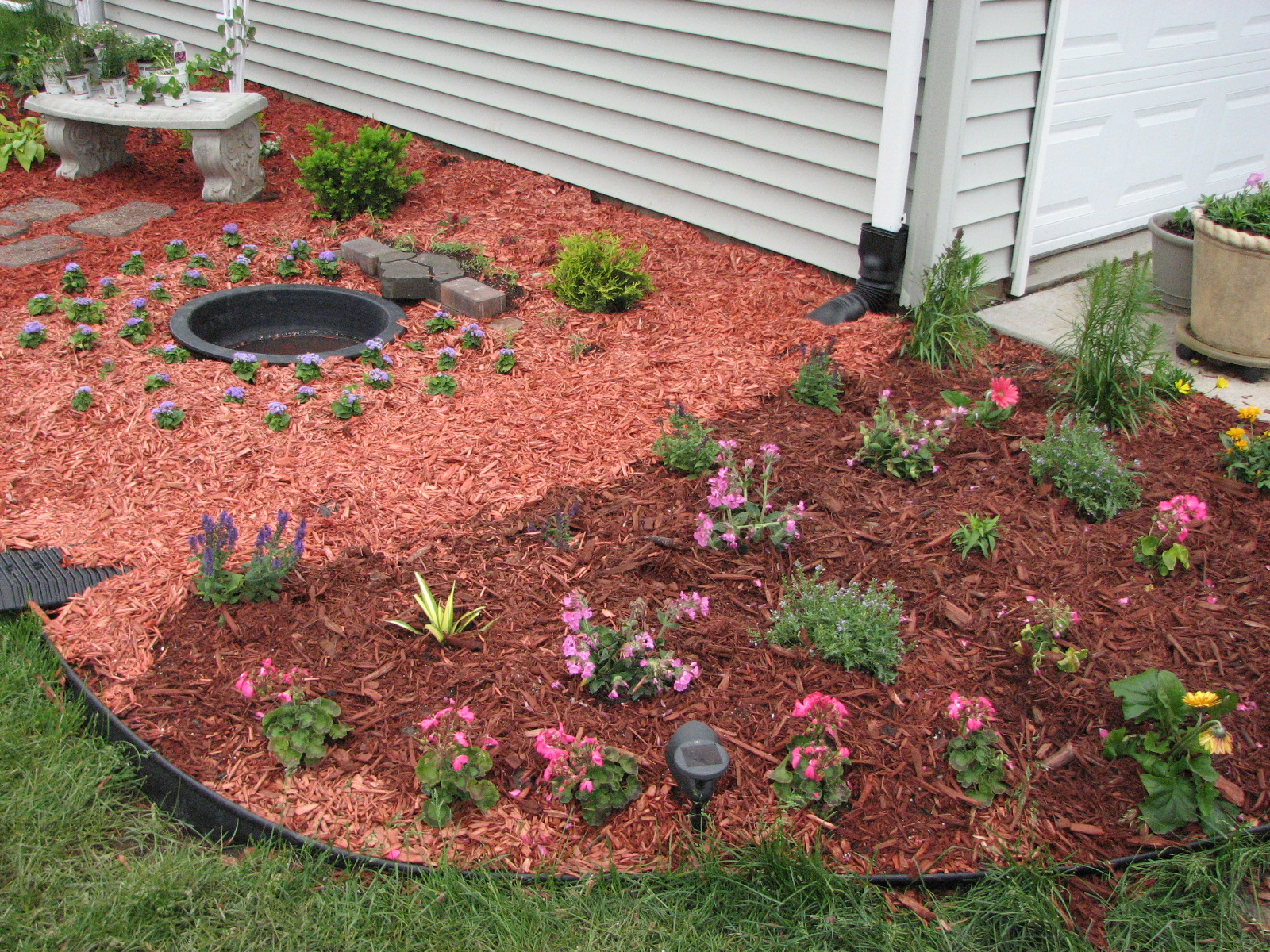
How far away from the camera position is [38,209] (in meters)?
6.16

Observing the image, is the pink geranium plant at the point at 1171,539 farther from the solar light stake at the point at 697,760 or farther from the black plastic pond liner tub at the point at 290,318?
the black plastic pond liner tub at the point at 290,318

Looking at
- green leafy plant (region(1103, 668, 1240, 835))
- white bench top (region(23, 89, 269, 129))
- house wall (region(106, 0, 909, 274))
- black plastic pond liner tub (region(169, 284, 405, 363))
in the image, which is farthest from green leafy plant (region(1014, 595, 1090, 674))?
white bench top (region(23, 89, 269, 129))

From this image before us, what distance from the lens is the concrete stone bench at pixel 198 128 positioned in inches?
238

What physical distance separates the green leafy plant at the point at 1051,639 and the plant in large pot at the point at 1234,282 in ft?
6.65

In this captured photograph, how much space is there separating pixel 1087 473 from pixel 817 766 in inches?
61.4

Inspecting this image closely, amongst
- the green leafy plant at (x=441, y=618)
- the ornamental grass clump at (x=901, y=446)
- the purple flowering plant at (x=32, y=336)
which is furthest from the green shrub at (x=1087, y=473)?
the purple flowering plant at (x=32, y=336)

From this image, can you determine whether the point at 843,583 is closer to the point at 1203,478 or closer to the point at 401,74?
the point at 1203,478

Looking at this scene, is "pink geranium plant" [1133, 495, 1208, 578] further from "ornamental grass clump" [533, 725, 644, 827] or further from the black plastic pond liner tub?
the black plastic pond liner tub

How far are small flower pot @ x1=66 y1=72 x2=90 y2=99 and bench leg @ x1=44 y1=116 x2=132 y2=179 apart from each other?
0.16m

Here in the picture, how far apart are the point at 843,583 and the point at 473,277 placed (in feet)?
9.22

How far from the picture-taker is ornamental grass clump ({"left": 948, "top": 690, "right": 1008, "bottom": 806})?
240 centimetres

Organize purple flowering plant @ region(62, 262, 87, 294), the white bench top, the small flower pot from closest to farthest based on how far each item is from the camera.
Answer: purple flowering plant @ region(62, 262, 87, 294) → the white bench top → the small flower pot

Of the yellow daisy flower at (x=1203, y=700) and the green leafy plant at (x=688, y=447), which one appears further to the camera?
the green leafy plant at (x=688, y=447)

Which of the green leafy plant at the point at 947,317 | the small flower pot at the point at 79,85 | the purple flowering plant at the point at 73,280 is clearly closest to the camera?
the green leafy plant at the point at 947,317
